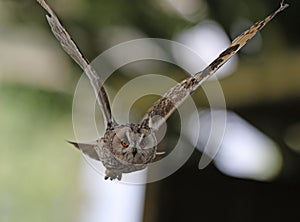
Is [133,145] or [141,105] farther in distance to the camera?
[141,105]

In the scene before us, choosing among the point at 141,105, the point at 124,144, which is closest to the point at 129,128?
the point at 124,144

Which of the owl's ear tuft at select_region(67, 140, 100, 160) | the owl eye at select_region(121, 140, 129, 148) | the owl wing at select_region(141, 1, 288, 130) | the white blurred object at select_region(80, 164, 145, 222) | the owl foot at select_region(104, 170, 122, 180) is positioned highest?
the white blurred object at select_region(80, 164, 145, 222)

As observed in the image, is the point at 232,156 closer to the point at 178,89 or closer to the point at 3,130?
the point at 3,130

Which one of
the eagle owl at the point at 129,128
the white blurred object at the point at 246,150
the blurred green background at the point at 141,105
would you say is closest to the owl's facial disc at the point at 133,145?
the eagle owl at the point at 129,128

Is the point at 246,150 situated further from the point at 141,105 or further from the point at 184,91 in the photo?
the point at 184,91

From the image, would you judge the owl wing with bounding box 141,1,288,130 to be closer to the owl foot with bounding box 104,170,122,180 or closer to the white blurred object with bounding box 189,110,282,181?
the owl foot with bounding box 104,170,122,180

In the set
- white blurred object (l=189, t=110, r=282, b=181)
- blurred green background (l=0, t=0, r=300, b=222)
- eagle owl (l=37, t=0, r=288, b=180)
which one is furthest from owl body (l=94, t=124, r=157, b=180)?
white blurred object (l=189, t=110, r=282, b=181)
